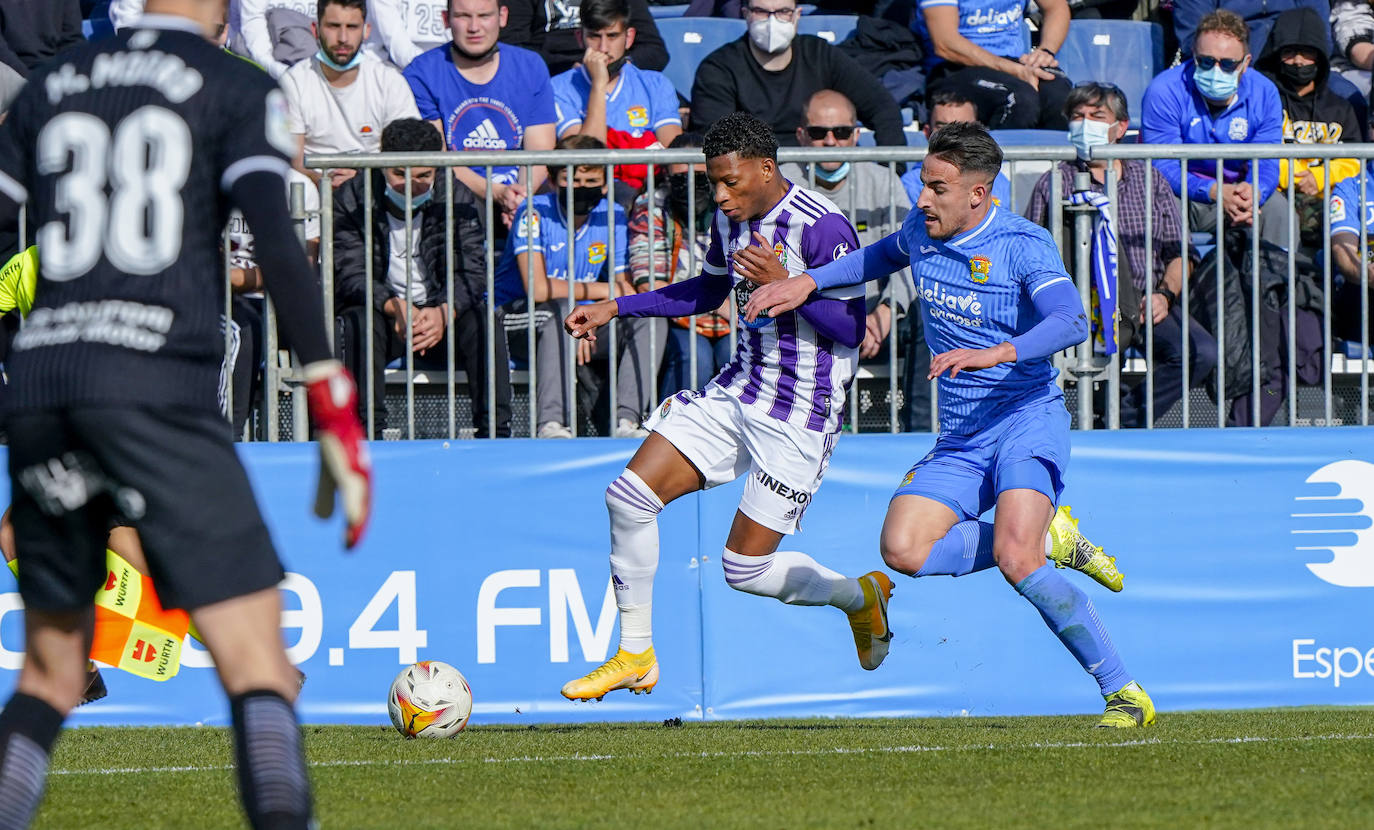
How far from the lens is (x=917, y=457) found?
889cm

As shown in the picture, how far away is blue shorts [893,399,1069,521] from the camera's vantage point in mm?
7180

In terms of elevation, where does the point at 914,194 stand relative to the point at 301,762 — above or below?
above

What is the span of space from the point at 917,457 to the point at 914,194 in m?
1.86

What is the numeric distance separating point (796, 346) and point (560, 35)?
18.8ft

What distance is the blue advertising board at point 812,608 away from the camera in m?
8.73

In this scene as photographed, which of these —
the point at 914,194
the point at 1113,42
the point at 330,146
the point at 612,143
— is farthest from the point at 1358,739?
the point at 1113,42

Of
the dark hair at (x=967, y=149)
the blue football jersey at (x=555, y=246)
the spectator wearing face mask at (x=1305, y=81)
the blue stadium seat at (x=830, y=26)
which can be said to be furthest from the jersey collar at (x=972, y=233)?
the blue stadium seat at (x=830, y=26)

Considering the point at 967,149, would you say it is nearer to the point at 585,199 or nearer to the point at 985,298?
the point at 985,298

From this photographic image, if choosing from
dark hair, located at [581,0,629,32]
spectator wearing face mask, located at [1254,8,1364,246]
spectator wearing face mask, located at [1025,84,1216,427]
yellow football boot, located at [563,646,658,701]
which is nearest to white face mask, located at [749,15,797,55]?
dark hair, located at [581,0,629,32]

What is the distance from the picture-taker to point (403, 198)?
912 cm

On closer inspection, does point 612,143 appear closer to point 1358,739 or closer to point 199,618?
point 1358,739

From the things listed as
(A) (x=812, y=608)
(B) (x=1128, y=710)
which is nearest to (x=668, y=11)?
(A) (x=812, y=608)

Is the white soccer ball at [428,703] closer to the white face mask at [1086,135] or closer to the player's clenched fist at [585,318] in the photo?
the player's clenched fist at [585,318]

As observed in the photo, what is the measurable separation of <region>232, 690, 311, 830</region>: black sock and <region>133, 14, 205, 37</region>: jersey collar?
144 centimetres
